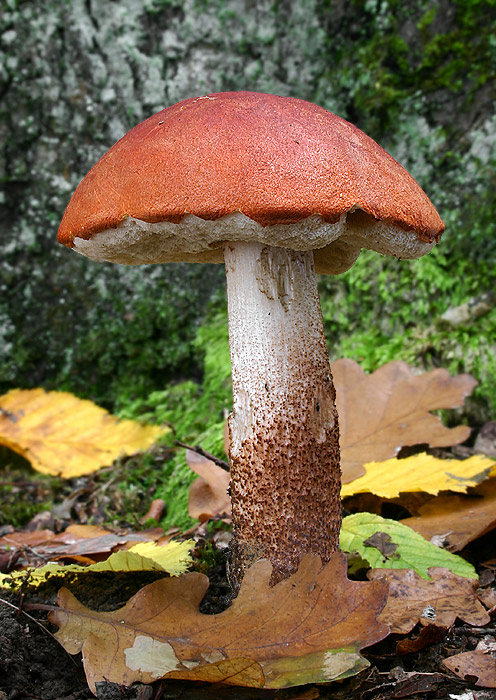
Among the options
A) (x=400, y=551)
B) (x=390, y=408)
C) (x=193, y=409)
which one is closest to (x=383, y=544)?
(x=400, y=551)

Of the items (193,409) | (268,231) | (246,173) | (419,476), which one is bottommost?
(419,476)

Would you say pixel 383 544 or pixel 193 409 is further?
pixel 193 409

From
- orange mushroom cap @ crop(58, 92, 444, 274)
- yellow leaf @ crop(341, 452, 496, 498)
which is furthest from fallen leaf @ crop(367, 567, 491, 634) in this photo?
orange mushroom cap @ crop(58, 92, 444, 274)

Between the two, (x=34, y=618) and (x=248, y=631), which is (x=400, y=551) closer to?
(x=248, y=631)

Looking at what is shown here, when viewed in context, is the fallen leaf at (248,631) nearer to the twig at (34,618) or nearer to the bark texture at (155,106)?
the twig at (34,618)

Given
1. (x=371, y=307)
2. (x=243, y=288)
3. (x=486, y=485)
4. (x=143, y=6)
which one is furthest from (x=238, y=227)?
(x=143, y=6)

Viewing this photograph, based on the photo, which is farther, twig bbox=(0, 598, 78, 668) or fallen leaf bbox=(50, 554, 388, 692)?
twig bbox=(0, 598, 78, 668)

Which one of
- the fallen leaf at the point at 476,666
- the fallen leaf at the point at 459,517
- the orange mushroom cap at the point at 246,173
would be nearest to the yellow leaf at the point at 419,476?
the fallen leaf at the point at 459,517

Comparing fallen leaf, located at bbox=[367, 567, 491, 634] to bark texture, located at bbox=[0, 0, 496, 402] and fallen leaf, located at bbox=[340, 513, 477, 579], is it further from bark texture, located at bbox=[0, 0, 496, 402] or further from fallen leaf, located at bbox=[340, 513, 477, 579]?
bark texture, located at bbox=[0, 0, 496, 402]
